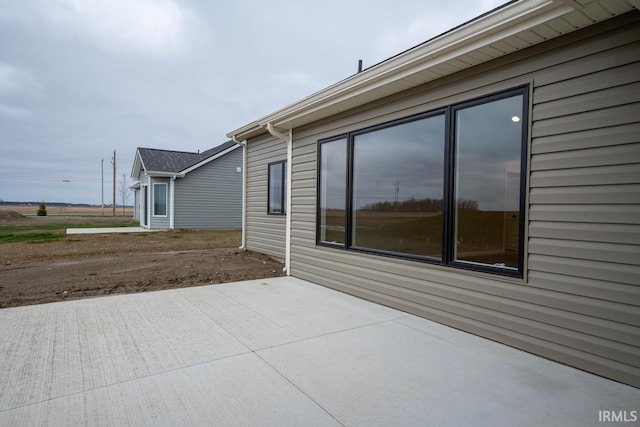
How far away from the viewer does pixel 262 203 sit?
7582 mm

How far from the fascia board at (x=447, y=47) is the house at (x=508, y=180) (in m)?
0.01

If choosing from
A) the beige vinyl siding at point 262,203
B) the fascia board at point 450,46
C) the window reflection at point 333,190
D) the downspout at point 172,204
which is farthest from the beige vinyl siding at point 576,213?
the downspout at point 172,204

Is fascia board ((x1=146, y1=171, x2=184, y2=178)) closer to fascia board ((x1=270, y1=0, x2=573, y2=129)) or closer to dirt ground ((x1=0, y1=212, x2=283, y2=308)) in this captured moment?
dirt ground ((x1=0, y1=212, x2=283, y2=308))

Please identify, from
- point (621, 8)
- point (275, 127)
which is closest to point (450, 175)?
point (621, 8)

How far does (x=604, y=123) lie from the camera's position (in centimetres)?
236

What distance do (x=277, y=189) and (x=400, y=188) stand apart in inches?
137

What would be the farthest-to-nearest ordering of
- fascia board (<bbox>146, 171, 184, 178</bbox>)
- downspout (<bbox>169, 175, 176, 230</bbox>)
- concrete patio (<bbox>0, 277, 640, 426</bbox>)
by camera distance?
downspout (<bbox>169, 175, 176, 230</bbox>)
fascia board (<bbox>146, 171, 184, 178</bbox>)
concrete patio (<bbox>0, 277, 640, 426</bbox>)

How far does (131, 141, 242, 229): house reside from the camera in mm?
15735

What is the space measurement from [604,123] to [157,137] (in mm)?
44314

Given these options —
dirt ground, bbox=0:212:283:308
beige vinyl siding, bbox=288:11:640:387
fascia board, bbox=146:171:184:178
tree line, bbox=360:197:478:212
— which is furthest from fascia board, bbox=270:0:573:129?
fascia board, bbox=146:171:184:178

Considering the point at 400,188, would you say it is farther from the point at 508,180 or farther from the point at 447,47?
the point at 447,47

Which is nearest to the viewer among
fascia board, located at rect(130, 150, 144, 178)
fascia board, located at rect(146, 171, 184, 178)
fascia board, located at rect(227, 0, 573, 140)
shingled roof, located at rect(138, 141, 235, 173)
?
fascia board, located at rect(227, 0, 573, 140)

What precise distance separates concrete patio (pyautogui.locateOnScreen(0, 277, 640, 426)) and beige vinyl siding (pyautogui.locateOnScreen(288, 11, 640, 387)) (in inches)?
Answer: 8.7

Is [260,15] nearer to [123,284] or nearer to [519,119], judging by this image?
[123,284]
